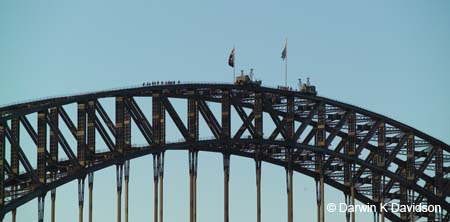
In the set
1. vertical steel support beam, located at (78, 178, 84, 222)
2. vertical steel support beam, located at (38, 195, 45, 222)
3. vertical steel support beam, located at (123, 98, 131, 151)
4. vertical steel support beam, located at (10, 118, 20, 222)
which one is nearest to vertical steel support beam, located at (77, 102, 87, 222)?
vertical steel support beam, located at (78, 178, 84, 222)

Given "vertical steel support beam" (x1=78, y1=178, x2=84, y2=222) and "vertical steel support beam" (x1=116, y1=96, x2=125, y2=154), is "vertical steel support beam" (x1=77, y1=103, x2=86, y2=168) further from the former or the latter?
"vertical steel support beam" (x1=116, y1=96, x2=125, y2=154)

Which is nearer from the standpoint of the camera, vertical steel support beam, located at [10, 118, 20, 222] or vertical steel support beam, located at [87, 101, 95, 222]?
vertical steel support beam, located at [10, 118, 20, 222]

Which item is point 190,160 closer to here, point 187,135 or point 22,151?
point 187,135

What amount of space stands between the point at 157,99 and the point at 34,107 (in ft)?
59.4

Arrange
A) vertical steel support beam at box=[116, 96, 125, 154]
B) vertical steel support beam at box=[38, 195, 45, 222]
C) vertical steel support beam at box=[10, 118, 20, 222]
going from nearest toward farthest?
1. vertical steel support beam at box=[38, 195, 45, 222]
2. vertical steel support beam at box=[10, 118, 20, 222]
3. vertical steel support beam at box=[116, 96, 125, 154]

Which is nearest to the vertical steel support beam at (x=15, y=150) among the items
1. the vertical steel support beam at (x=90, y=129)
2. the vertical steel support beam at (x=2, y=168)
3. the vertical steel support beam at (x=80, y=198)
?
the vertical steel support beam at (x=2, y=168)

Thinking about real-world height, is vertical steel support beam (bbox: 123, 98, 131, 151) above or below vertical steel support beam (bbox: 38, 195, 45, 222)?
above

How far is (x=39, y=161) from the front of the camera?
184 meters

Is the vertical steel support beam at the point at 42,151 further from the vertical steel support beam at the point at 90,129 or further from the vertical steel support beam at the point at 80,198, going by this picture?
the vertical steel support beam at the point at 90,129

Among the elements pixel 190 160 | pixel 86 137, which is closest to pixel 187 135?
pixel 190 160

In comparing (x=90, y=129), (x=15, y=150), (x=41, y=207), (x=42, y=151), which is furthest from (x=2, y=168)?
(x=90, y=129)

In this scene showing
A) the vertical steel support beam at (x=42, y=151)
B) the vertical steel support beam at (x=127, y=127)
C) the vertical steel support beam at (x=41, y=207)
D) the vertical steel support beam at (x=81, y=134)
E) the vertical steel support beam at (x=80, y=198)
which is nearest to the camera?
the vertical steel support beam at (x=41, y=207)

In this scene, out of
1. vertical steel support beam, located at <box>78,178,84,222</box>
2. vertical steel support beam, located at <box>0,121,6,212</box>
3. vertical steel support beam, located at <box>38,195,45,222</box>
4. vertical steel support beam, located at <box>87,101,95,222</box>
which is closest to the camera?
vertical steel support beam, located at <box>0,121,6,212</box>

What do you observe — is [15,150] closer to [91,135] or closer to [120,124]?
[91,135]
